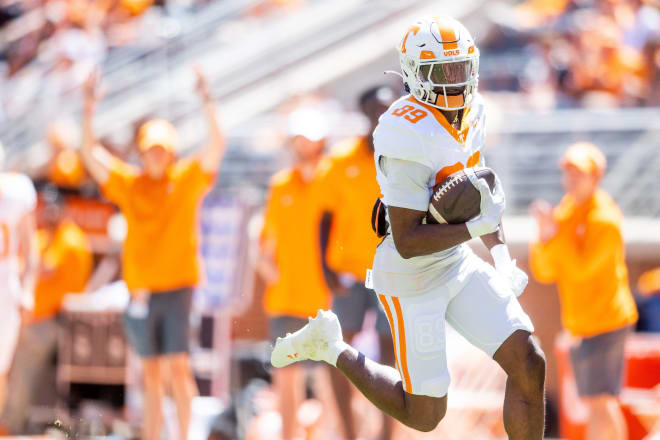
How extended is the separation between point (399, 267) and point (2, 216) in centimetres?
294

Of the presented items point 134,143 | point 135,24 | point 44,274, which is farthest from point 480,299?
point 135,24

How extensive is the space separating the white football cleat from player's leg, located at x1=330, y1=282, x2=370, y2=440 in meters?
1.75

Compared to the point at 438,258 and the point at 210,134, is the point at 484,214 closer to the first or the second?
the point at 438,258

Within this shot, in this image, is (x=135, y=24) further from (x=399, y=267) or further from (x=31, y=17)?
(x=399, y=267)

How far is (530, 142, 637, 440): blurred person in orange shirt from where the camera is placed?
6359mm

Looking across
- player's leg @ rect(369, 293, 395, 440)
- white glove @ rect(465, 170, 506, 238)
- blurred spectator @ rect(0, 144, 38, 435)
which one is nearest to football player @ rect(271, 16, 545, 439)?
white glove @ rect(465, 170, 506, 238)

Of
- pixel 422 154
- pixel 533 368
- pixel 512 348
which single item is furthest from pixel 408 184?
pixel 533 368

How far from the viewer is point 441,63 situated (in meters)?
4.18

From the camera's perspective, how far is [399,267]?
14.3ft

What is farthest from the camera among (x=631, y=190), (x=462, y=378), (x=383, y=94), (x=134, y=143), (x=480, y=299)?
(x=134, y=143)

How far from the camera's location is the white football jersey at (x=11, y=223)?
6.39m

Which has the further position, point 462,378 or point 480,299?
point 462,378

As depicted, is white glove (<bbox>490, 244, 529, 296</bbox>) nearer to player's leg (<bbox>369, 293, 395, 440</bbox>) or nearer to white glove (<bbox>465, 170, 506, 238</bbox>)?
white glove (<bbox>465, 170, 506, 238</bbox>)

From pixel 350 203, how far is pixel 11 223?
75.0 inches
